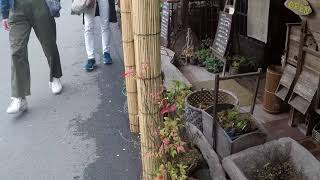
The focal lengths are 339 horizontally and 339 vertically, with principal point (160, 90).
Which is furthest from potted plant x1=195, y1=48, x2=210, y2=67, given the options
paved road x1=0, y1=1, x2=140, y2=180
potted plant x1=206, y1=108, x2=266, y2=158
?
potted plant x1=206, y1=108, x2=266, y2=158

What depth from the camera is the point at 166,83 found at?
5043mm

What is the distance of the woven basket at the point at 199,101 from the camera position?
3820 millimetres

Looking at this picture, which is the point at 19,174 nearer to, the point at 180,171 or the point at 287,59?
the point at 180,171

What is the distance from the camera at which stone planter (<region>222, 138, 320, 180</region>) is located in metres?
2.85

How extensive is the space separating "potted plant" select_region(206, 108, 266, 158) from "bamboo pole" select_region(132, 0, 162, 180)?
707mm

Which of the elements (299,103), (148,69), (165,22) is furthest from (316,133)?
(165,22)

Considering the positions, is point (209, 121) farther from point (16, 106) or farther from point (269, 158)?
point (16, 106)

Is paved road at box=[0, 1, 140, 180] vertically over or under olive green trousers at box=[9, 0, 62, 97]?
under

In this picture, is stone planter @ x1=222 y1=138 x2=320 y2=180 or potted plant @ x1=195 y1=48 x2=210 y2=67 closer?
stone planter @ x1=222 y1=138 x2=320 y2=180

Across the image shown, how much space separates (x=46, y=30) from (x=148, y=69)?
139 inches

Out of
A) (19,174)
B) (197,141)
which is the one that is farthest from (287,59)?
(19,174)

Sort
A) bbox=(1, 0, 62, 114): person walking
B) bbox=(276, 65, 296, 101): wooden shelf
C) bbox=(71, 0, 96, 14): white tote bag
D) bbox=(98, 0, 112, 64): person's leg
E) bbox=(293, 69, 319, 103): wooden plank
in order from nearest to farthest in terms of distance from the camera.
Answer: bbox=(293, 69, 319, 103): wooden plank → bbox=(276, 65, 296, 101): wooden shelf → bbox=(1, 0, 62, 114): person walking → bbox=(71, 0, 96, 14): white tote bag → bbox=(98, 0, 112, 64): person's leg

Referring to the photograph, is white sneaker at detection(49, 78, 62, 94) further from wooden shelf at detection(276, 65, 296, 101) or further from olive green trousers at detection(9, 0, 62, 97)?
wooden shelf at detection(276, 65, 296, 101)

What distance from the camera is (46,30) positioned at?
5617 millimetres
